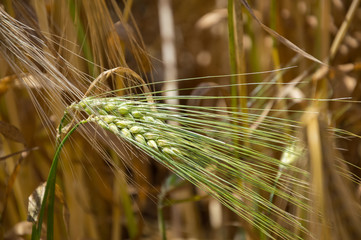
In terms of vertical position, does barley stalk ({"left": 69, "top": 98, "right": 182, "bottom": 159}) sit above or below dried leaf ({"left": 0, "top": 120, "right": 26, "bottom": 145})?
above

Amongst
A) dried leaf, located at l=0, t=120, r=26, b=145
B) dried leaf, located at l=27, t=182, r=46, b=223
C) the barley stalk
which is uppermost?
the barley stalk

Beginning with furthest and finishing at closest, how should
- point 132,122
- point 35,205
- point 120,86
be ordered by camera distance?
point 120,86 < point 35,205 < point 132,122

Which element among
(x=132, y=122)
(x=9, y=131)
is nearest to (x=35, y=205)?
(x=9, y=131)

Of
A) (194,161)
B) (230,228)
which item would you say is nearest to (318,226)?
(194,161)

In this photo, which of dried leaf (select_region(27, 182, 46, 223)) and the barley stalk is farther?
dried leaf (select_region(27, 182, 46, 223))

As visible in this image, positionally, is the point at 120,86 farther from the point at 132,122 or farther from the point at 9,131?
the point at 132,122

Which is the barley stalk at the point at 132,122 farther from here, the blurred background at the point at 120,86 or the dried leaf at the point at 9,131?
the dried leaf at the point at 9,131

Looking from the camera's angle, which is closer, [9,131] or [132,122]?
[132,122]

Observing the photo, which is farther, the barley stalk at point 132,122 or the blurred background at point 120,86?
the blurred background at point 120,86

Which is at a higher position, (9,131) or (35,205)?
(9,131)

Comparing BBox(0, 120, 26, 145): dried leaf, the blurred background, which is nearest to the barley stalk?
the blurred background

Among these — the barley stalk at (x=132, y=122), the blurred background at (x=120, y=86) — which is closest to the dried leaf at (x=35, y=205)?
the blurred background at (x=120, y=86)

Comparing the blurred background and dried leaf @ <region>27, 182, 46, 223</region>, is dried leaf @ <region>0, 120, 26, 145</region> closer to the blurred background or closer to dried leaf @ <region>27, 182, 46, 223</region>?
the blurred background

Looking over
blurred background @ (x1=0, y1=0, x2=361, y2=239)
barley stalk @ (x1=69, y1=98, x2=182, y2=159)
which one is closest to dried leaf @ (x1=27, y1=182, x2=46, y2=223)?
blurred background @ (x1=0, y1=0, x2=361, y2=239)
